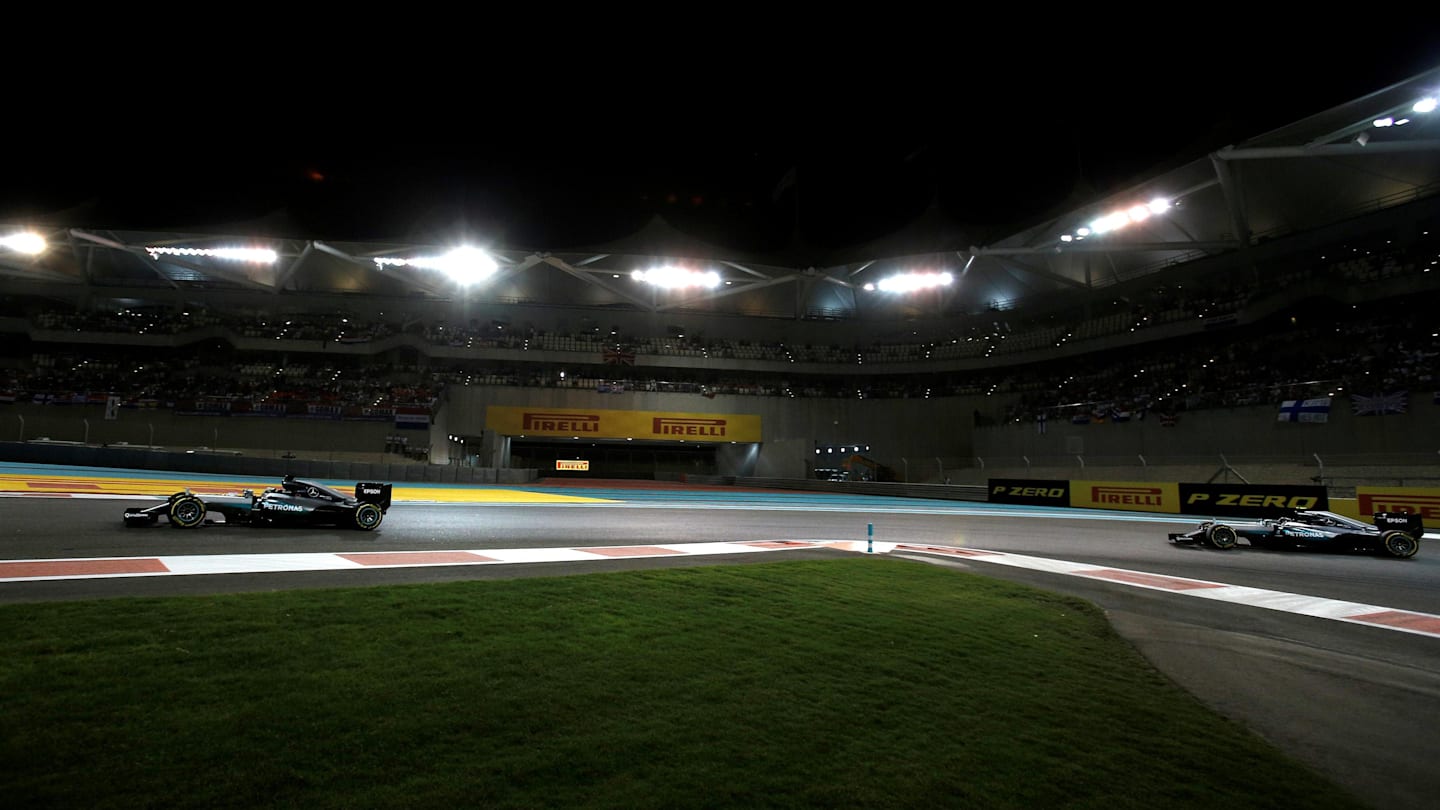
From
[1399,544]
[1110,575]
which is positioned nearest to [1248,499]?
Result: [1399,544]

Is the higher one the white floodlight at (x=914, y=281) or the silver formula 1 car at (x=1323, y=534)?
the white floodlight at (x=914, y=281)

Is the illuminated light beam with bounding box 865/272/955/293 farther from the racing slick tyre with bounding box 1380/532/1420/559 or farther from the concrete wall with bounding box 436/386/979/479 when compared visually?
the racing slick tyre with bounding box 1380/532/1420/559

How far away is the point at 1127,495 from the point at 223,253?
4950cm

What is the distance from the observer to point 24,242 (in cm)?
3734

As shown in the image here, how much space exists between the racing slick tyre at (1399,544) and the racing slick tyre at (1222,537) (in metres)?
2.44

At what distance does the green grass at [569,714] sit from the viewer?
2359 millimetres

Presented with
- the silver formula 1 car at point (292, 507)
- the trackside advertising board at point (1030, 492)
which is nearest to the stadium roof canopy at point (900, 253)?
the trackside advertising board at point (1030, 492)

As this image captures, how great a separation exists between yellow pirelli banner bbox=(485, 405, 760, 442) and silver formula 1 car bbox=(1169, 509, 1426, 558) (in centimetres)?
2919

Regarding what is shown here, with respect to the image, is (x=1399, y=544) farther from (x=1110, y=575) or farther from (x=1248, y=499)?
(x=1248, y=499)


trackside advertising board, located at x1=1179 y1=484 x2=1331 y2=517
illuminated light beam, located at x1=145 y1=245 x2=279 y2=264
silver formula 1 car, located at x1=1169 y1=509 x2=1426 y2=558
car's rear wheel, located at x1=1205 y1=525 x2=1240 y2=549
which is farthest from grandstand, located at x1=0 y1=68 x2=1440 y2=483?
car's rear wheel, located at x1=1205 y1=525 x2=1240 y2=549

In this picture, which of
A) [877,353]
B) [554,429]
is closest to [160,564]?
[554,429]

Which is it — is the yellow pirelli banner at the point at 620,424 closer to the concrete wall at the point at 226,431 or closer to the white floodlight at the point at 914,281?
the concrete wall at the point at 226,431

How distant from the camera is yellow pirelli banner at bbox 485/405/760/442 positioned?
38781 mm

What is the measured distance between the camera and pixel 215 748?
8.03 feet
